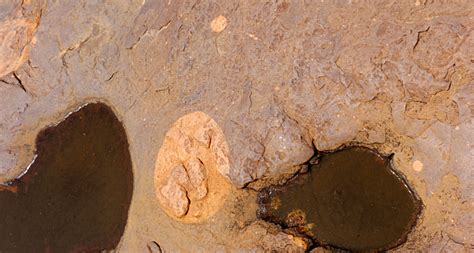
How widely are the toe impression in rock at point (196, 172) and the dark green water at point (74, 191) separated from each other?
0.69 m

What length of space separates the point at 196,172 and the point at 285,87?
106cm

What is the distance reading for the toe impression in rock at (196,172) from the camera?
13.4 ft

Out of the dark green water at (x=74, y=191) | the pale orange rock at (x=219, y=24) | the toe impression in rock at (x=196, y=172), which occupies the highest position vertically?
the pale orange rock at (x=219, y=24)

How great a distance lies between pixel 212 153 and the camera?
13.4 ft

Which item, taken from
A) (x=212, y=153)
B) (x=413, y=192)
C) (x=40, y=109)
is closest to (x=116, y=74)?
(x=40, y=109)

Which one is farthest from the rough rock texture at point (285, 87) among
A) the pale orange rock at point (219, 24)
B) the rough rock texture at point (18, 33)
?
the rough rock texture at point (18, 33)

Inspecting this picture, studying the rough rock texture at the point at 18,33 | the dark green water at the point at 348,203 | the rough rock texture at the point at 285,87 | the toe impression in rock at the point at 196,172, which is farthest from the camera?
the rough rock texture at the point at 18,33

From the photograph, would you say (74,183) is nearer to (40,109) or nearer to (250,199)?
(40,109)

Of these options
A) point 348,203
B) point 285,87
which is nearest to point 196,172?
point 285,87

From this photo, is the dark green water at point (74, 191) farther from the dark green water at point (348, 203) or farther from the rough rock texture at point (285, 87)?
the dark green water at point (348, 203)

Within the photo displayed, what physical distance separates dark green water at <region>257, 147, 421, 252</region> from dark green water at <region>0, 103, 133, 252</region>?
1.59 metres

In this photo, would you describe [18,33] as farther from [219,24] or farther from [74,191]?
[219,24]

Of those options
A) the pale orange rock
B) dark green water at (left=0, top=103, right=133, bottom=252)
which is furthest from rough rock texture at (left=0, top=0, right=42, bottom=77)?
the pale orange rock

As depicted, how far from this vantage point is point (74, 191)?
16.5 ft
